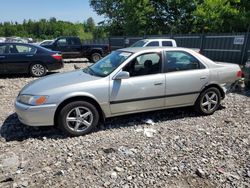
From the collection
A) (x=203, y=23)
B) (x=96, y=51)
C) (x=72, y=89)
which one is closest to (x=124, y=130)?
(x=72, y=89)

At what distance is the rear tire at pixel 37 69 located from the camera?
11156 millimetres

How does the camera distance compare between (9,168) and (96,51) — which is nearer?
(9,168)

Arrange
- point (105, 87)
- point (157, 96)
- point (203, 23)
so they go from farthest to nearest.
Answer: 1. point (203, 23)
2. point (157, 96)
3. point (105, 87)

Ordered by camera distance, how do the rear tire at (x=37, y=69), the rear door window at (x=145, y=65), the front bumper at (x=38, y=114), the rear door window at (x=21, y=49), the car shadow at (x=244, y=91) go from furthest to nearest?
the rear tire at (x=37, y=69) < the rear door window at (x=21, y=49) < the car shadow at (x=244, y=91) < the rear door window at (x=145, y=65) < the front bumper at (x=38, y=114)

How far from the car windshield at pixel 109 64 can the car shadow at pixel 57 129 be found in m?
1.06

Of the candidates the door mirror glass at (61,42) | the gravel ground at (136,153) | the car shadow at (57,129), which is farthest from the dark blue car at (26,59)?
the door mirror glass at (61,42)

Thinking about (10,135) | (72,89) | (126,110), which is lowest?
(10,135)

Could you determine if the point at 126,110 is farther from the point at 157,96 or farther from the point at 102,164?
the point at 102,164

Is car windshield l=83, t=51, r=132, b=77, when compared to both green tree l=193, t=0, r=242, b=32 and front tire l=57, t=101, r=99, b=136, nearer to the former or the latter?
front tire l=57, t=101, r=99, b=136

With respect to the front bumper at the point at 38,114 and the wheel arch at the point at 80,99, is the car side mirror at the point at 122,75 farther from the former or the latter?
the front bumper at the point at 38,114

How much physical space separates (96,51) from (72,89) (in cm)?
1338

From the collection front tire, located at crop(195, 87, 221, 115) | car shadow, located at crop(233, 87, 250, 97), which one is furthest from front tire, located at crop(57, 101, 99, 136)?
car shadow, located at crop(233, 87, 250, 97)

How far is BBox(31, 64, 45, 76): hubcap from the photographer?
11.2 m

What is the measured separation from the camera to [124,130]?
16.7 feet
